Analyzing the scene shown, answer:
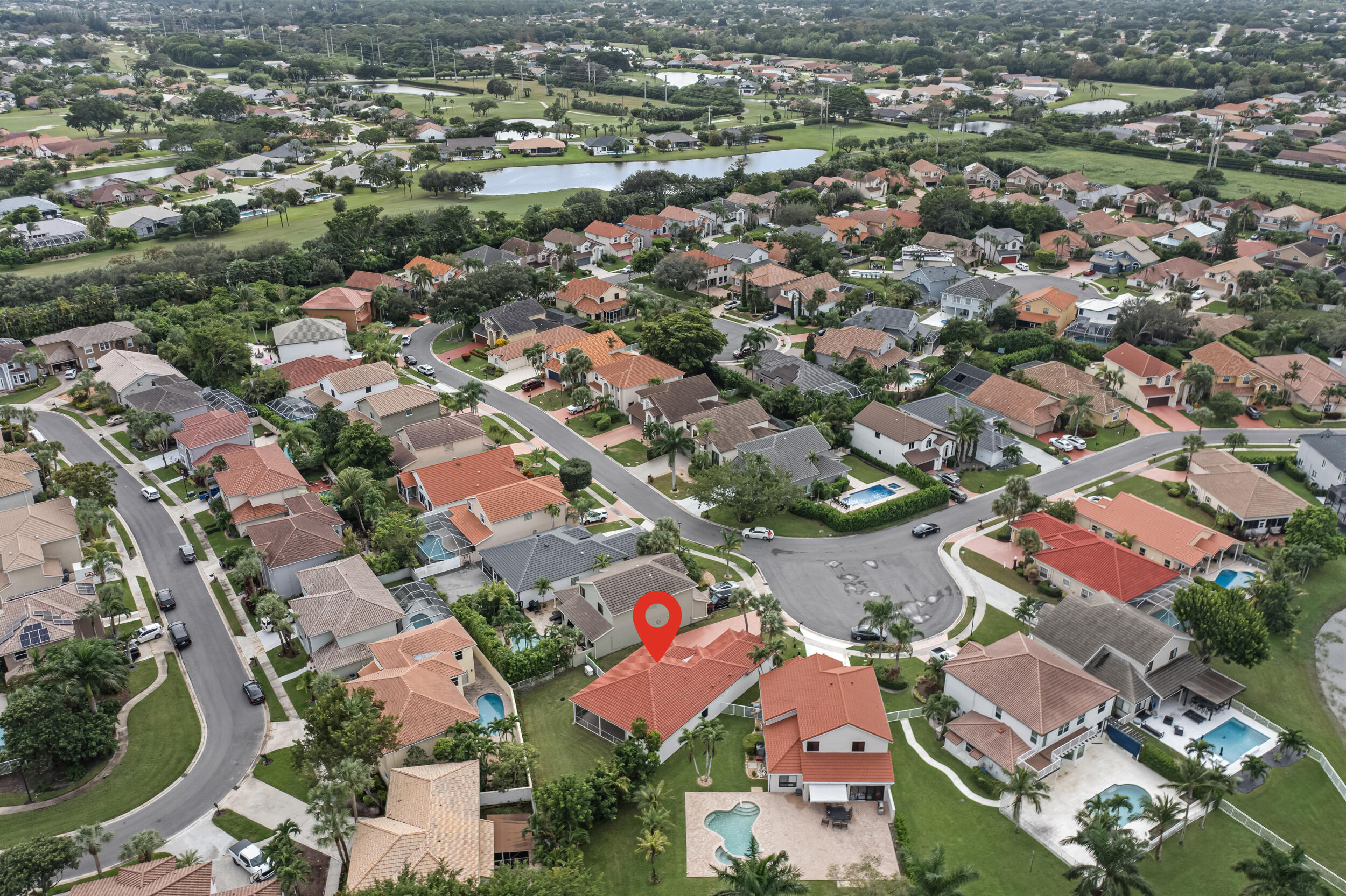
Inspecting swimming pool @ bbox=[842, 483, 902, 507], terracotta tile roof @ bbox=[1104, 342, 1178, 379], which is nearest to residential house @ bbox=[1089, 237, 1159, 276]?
terracotta tile roof @ bbox=[1104, 342, 1178, 379]

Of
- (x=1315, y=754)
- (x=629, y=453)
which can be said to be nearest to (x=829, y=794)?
(x=1315, y=754)

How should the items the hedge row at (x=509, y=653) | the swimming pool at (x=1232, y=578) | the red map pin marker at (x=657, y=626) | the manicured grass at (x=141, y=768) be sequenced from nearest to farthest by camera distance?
the manicured grass at (x=141, y=768)
the hedge row at (x=509, y=653)
the red map pin marker at (x=657, y=626)
the swimming pool at (x=1232, y=578)

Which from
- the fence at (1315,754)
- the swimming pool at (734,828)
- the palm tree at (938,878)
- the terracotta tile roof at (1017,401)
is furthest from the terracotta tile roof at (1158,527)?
the swimming pool at (734,828)

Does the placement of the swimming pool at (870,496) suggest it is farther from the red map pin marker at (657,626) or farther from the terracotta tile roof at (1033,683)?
the terracotta tile roof at (1033,683)

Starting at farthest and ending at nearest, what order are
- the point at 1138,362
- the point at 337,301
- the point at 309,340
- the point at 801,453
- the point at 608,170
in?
the point at 608,170
the point at 337,301
the point at 309,340
the point at 1138,362
the point at 801,453

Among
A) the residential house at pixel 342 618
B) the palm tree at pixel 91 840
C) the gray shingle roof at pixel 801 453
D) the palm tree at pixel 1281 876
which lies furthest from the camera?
the gray shingle roof at pixel 801 453

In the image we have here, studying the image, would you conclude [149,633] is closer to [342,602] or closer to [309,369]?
[342,602]

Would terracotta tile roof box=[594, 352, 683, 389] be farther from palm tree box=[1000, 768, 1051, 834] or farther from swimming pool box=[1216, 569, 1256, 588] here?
palm tree box=[1000, 768, 1051, 834]
